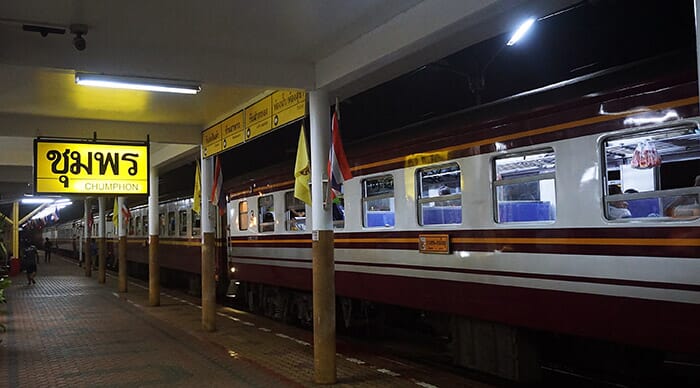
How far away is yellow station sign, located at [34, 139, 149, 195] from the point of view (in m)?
11.0

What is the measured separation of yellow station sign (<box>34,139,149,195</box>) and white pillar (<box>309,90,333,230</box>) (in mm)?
4917

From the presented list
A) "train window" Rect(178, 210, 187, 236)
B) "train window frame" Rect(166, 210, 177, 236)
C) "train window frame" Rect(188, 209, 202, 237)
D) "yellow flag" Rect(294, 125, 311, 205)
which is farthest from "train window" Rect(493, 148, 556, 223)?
"train window frame" Rect(166, 210, 177, 236)

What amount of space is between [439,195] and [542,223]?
1.80 metres

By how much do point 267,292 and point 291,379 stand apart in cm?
601

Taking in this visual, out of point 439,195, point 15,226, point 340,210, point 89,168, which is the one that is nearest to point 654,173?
point 439,195

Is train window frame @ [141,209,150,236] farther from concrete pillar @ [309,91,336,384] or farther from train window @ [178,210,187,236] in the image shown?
concrete pillar @ [309,91,336,384]

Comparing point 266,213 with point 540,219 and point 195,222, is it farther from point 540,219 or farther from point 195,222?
point 540,219

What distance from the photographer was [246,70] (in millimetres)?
8070

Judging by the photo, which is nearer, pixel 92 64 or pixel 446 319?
pixel 92 64

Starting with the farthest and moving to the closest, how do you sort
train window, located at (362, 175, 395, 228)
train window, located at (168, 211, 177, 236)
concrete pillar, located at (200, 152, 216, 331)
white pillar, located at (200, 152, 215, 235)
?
train window, located at (168, 211, 177, 236) → white pillar, located at (200, 152, 215, 235) → concrete pillar, located at (200, 152, 216, 331) → train window, located at (362, 175, 395, 228)

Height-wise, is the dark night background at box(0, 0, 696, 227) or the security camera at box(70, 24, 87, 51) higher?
the dark night background at box(0, 0, 696, 227)

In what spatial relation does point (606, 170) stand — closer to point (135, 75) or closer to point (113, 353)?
point (135, 75)

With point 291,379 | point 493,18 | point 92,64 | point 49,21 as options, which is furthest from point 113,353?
point 493,18

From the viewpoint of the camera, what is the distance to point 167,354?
32.5ft
